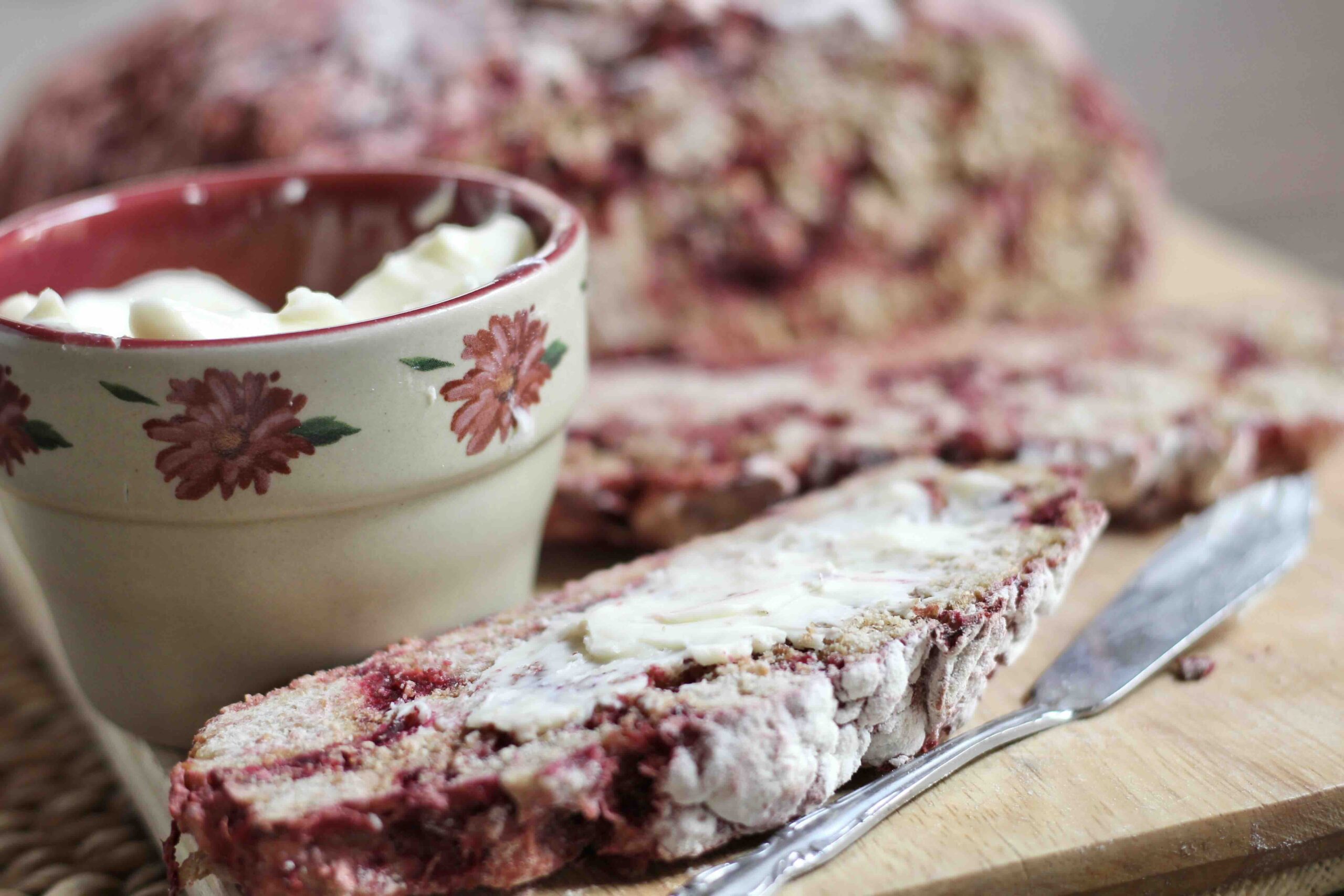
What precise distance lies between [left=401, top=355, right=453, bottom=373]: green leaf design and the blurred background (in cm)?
365

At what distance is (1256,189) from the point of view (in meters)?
5.22

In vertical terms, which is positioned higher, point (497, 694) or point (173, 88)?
point (173, 88)

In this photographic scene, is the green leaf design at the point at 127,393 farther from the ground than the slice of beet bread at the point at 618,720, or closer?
farther from the ground

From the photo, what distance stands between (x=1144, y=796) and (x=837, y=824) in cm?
34

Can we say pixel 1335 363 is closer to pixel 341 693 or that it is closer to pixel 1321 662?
→ pixel 1321 662

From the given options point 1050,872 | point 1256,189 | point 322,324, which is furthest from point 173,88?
point 1256,189

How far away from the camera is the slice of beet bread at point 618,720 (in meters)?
1.13

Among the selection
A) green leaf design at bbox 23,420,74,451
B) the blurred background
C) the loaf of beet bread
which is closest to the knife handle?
green leaf design at bbox 23,420,74,451

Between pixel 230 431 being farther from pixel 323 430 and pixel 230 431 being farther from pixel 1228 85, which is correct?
pixel 1228 85

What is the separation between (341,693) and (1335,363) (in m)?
1.77

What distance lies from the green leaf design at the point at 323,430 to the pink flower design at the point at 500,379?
4.3 inches

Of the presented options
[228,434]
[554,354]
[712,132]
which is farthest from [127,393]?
[712,132]

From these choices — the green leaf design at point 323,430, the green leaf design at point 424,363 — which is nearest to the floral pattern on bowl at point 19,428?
the green leaf design at point 323,430

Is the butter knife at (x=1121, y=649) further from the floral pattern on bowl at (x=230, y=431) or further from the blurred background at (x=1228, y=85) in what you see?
the blurred background at (x=1228, y=85)
